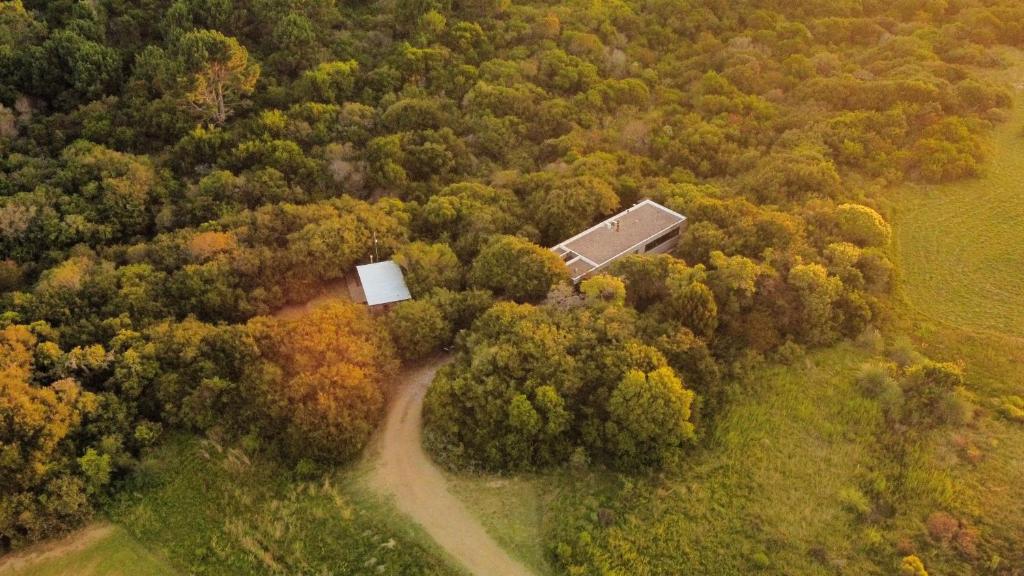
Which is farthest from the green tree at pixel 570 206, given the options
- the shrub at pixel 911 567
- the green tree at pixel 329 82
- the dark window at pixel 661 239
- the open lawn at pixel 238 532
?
the shrub at pixel 911 567

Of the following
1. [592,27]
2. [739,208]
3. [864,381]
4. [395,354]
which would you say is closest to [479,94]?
[592,27]

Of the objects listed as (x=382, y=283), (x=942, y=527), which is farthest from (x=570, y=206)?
(x=942, y=527)

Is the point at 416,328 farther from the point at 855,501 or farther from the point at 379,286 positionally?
the point at 855,501

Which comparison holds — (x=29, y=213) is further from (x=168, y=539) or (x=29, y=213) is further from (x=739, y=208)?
(x=739, y=208)

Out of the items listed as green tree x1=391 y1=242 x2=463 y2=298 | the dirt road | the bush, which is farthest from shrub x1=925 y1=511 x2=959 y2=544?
the dirt road

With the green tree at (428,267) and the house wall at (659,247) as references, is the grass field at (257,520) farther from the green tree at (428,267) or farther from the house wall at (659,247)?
the house wall at (659,247)

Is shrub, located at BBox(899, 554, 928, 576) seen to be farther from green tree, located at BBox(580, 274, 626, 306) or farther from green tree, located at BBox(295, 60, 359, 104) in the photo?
green tree, located at BBox(295, 60, 359, 104)
